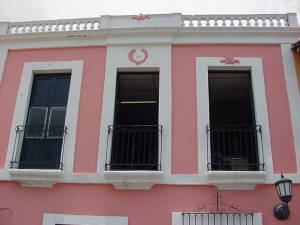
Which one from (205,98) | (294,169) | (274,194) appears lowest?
(274,194)

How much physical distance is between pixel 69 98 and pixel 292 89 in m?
4.69

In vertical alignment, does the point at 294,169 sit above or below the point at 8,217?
above

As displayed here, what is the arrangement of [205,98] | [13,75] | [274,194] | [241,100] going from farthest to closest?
[241,100], [13,75], [205,98], [274,194]

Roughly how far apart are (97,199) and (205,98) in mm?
2976

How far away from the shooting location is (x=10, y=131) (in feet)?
25.3

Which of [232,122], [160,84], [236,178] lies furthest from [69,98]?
[232,122]

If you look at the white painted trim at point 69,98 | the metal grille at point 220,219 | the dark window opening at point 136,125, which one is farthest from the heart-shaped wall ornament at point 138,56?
the metal grille at point 220,219

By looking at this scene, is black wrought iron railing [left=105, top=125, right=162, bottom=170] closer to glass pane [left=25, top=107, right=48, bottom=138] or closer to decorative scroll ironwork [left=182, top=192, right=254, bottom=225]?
decorative scroll ironwork [left=182, top=192, right=254, bottom=225]

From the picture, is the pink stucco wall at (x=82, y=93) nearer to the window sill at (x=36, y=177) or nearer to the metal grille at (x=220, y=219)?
the window sill at (x=36, y=177)

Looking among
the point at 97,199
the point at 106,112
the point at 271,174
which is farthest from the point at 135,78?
the point at 271,174

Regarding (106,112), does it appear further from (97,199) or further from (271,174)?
(271,174)

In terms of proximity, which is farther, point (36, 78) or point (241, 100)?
point (241, 100)

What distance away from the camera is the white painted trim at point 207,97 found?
7103 mm

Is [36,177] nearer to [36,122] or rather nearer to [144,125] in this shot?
[36,122]
